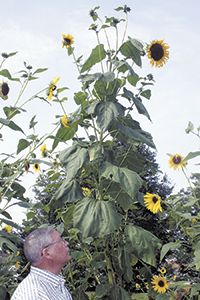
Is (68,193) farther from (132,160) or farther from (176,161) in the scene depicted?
(176,161)

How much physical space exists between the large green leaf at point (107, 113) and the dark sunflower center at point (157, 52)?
646mm

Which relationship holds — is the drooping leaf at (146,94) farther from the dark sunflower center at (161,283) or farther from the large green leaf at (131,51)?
the dark sunflower center at (161,283)

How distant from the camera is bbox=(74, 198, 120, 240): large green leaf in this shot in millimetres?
2012

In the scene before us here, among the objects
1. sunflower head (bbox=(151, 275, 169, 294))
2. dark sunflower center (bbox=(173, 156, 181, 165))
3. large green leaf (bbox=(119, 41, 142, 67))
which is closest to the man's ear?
large green leaf (bbox=(119, 41, 142, 67))

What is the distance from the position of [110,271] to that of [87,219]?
66 centimetres

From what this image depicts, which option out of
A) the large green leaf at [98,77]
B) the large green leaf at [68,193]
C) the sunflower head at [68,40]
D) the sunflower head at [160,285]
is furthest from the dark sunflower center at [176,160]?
the sunflower head at [68,40]

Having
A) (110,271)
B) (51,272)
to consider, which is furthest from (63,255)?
(110,271)

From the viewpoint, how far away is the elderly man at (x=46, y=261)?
1.32 meters

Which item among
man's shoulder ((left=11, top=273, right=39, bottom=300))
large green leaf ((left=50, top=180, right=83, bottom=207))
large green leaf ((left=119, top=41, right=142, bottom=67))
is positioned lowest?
man's shoulder ((left=11, top=273, right=39, bottom=300))

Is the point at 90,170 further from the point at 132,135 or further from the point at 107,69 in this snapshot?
the point at 107,69

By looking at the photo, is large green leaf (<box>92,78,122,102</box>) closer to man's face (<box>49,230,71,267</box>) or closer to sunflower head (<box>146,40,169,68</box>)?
sunflower head (<box>146,40,169,68</box>)

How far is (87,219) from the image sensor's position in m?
2.09

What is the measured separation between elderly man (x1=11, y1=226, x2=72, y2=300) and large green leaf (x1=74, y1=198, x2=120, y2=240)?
0.56 m

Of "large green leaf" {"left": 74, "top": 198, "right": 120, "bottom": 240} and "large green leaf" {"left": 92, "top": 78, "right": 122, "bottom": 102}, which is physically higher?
"large green leaf" {"left": 92, "top": 78, "right": 122, "bottom": 102}
